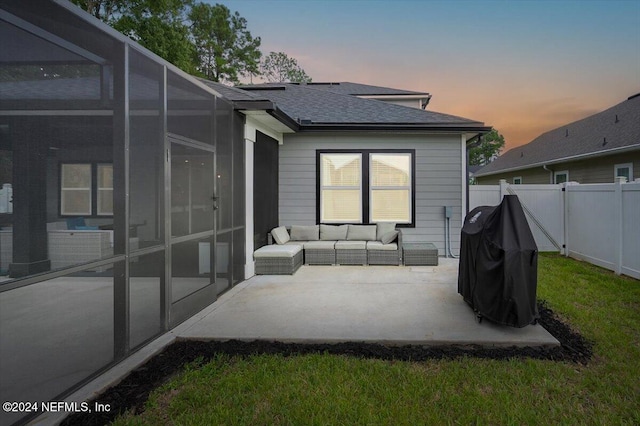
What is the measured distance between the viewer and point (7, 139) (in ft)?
6.01

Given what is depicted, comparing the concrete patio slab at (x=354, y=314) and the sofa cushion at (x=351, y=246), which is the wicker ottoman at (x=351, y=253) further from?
the concrete patio slab at (x=354, y=314)

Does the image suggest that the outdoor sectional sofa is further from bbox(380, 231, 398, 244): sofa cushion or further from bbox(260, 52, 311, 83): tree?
bbox(260, 52, 311, 83): tree

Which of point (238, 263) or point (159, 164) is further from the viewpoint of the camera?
point (238, 263)

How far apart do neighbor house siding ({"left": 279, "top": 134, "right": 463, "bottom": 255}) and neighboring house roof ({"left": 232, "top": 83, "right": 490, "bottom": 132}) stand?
35 cm

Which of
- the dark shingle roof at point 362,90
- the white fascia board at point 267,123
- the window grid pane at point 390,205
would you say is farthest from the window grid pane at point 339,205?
the dark shingle roof at point 362,90

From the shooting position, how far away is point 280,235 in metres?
7.16

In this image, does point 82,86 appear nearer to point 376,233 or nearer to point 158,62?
point 158,62

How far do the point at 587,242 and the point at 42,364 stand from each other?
9.27 meters

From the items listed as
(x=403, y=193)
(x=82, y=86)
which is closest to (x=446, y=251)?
(x=403, y=193)

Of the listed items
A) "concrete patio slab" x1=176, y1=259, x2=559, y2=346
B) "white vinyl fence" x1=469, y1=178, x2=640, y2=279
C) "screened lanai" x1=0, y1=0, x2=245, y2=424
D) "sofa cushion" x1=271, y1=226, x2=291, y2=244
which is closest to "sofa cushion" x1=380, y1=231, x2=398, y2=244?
"concrete patio slab" x1=176, y1=259, x2=559, y2=346

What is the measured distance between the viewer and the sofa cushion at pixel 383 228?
7434 mm

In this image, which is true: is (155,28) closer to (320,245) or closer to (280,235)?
(280,235)

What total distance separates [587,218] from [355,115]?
564 centimetres

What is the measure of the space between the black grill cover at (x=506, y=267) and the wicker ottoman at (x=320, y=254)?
3.51 m
